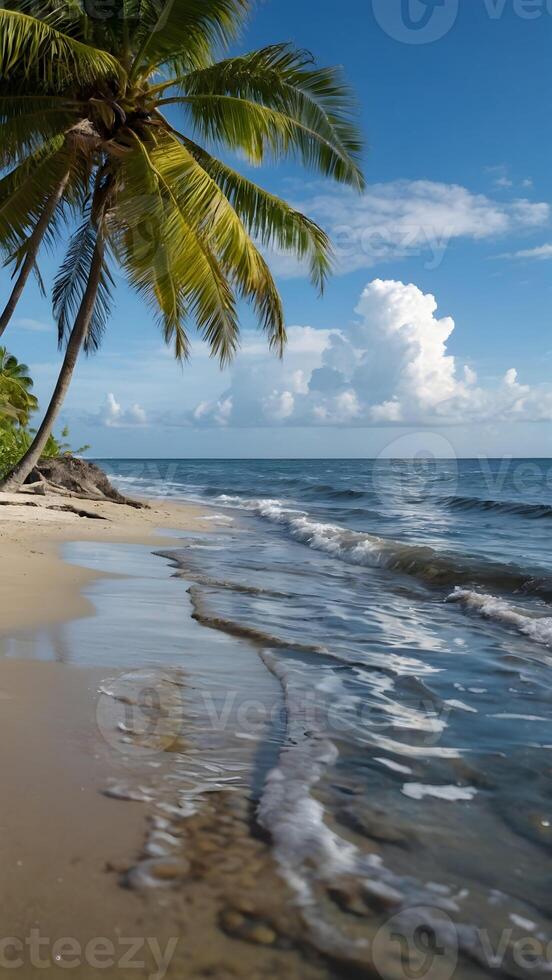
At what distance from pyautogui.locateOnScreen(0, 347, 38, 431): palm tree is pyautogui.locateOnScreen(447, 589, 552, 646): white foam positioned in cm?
1236

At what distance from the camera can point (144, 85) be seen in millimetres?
12992

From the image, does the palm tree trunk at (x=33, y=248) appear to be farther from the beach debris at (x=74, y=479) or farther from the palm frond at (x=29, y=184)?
the beach debris at (x=74, y=479)

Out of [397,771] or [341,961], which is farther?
[397,771]

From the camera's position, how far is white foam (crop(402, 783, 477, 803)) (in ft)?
10.1

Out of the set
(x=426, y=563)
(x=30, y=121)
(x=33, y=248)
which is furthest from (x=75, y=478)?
(x=426, y=563)

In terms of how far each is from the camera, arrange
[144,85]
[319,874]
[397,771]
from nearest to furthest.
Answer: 1. [319,874]
2. [397,771]
3. [144,85]

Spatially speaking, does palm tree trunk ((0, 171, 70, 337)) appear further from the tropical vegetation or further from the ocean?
the ocean

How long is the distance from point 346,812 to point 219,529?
13.7 m

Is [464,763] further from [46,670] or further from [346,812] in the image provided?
[46,670]

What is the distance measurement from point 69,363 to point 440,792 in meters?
12.6

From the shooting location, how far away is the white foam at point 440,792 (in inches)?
122

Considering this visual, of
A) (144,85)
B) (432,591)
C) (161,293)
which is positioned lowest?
(432,591)

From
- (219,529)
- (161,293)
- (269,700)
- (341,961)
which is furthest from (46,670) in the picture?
(219,529)

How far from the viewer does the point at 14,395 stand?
27.8 metres
